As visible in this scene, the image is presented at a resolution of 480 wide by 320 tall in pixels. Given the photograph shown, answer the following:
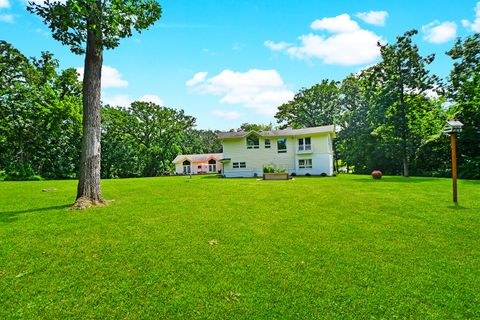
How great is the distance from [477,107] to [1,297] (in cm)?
3357

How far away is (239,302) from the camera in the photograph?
3.61 metres

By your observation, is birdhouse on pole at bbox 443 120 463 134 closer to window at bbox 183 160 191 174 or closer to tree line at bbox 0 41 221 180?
tree line at bbox 0 41 221 180

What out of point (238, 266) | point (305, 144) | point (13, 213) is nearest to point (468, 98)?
point (305, 144)

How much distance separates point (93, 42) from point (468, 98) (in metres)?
33.5

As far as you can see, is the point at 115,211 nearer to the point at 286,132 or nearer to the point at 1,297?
the point at 1,297

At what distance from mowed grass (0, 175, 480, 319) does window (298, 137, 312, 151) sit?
24052 millimetres

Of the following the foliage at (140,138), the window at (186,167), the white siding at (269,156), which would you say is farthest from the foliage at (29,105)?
the window at (186,167)

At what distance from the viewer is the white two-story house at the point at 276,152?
31922 mm

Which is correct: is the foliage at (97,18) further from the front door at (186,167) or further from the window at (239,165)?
the front door at (186,167)

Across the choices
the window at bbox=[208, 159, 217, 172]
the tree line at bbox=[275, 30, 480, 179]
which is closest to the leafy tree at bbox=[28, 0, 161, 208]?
the tree line at bbox=[275, 30, 480, 179]

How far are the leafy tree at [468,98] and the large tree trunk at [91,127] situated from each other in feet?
96.7

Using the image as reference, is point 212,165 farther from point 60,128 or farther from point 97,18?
point 97,18

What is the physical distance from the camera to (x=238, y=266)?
186 inches

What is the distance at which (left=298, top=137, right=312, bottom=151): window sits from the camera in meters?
32.4
